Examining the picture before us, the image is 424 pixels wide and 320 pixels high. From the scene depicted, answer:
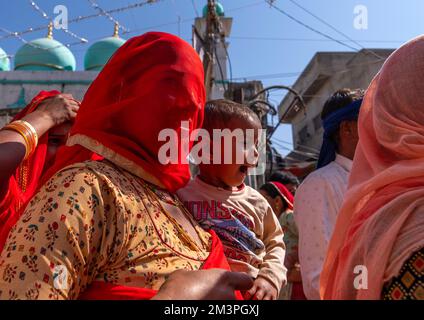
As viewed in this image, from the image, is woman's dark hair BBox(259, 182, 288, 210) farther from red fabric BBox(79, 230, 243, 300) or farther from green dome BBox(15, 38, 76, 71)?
green dome BBox(15, 38, 76, 71)

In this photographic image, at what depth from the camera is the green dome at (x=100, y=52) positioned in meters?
12.1

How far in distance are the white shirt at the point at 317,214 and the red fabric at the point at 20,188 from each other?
1187 mm

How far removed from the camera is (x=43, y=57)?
11.7 meters

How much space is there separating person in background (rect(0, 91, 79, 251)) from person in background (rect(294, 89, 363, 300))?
114 cm

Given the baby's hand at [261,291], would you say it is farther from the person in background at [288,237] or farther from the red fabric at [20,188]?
the person in background at [288,237]

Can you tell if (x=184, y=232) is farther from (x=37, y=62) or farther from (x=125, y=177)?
(x=37, y=62)

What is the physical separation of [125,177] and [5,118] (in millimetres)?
8195

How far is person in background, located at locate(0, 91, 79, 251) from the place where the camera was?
139cm

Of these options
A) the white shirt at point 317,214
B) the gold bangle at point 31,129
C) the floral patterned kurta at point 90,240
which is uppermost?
the gold bangle at point 31,129

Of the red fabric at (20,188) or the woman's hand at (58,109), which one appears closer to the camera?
the red fabric at (20,188)

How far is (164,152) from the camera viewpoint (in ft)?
4.29

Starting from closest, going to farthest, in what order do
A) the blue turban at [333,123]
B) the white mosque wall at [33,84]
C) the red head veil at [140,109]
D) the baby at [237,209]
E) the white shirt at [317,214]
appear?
the red head veil at [140,109] → the baby at [237,209] → the white shirt at [317,214] → the blue turban at [333,123] → the white mosque wall at [33,84]

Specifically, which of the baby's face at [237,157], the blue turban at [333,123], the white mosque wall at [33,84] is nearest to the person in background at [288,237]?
the blue turban at [333,123]
